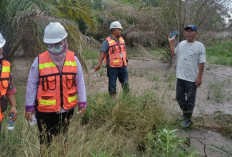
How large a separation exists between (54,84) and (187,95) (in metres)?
2.19

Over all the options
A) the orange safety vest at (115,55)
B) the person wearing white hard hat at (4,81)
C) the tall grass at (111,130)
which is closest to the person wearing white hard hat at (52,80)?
the person wearing white hard hat at (4,81)

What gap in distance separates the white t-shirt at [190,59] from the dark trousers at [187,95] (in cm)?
10

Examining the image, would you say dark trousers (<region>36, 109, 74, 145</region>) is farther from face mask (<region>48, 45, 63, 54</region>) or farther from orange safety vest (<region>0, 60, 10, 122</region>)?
face mask (<region>48, 45, 63, 54</region>)

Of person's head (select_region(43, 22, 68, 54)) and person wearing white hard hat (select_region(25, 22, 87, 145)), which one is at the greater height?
person's head (select_region(43, 22, 68, 54))

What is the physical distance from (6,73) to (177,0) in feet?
23.6

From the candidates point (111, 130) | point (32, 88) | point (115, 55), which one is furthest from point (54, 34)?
point (115, 55)

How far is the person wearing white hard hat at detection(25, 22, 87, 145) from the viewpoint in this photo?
2.17m

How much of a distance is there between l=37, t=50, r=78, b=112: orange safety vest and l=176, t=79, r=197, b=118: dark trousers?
6.44 ft

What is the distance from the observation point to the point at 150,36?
28.6 feet

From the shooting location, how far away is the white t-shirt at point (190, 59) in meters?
3.43

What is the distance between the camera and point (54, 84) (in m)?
2.18

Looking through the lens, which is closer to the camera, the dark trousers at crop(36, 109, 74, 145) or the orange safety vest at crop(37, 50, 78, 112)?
the orange safety vest at crop(37, 50, 78, 112)

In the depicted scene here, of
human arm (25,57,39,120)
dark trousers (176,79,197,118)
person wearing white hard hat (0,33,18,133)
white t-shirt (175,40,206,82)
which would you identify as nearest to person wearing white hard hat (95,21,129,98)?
dark trousers (176,79,197,118)

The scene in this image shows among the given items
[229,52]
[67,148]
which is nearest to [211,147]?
[67,148]
